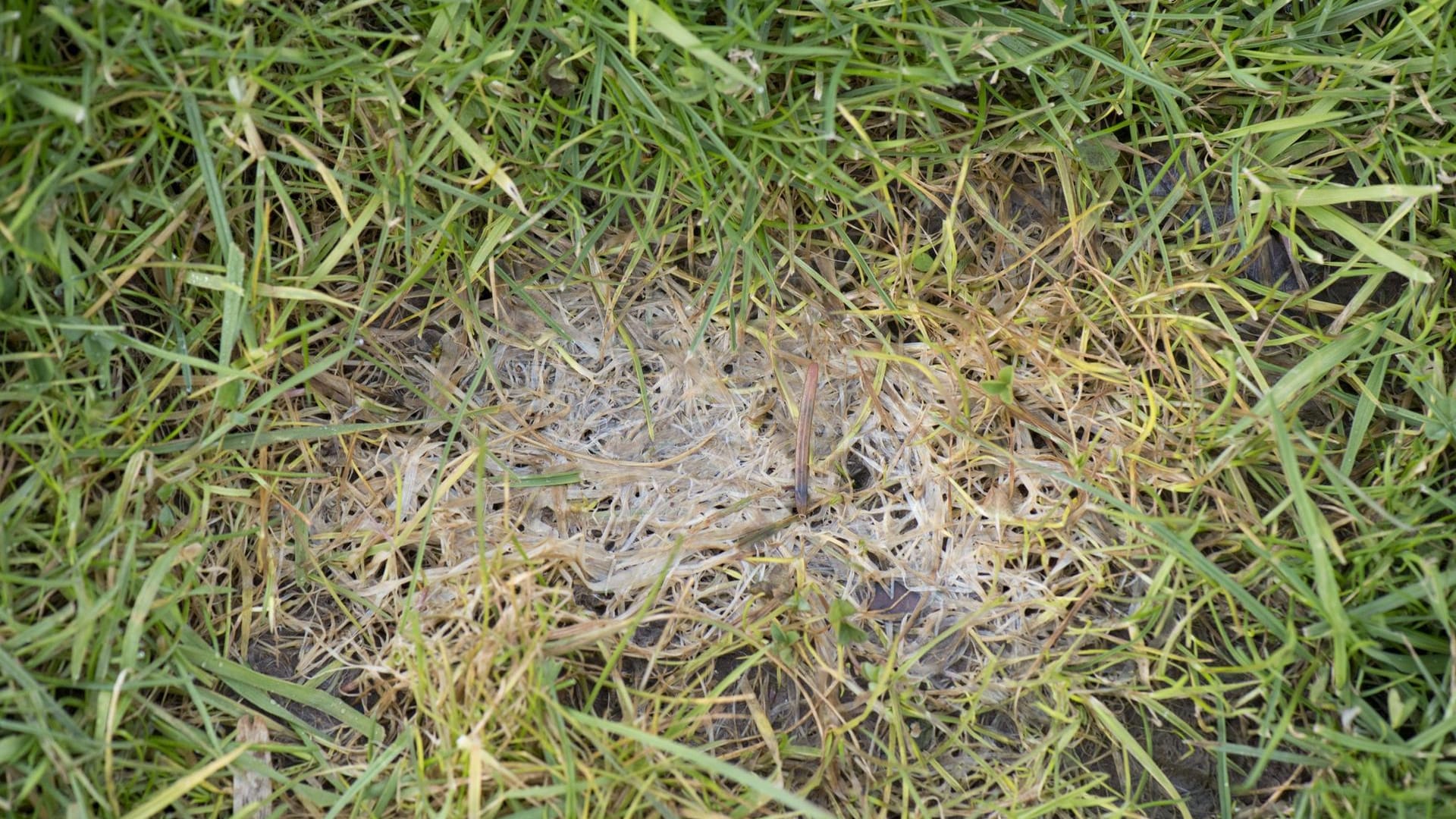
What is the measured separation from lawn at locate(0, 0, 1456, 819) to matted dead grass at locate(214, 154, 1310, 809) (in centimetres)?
1

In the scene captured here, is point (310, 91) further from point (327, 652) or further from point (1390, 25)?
point (1390, 25)

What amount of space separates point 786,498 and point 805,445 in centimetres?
11

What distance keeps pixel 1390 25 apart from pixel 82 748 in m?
2.66

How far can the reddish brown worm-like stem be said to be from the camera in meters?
1.89

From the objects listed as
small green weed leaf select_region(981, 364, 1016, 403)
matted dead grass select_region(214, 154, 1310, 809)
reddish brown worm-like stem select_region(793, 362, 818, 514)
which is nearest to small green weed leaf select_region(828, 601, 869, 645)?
matted dead grass select_region(214, 154, 1310, 809)

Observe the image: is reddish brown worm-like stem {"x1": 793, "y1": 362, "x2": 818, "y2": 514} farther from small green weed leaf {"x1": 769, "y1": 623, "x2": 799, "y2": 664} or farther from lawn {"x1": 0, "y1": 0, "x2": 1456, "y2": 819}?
small green weed leaf {"x1": 769, "y1": 623, "x2": 799, "y2": 664}

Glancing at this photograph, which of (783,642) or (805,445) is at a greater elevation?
(805,445)

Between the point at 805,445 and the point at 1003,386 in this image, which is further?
the point at 805,445

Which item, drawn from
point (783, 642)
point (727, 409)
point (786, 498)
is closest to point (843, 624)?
point (783, 642)

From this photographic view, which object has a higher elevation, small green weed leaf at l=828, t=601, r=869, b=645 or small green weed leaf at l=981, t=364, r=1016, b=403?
small green weed leaf at l=981, t=364, r=1016, b=403

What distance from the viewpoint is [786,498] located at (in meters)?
1.90

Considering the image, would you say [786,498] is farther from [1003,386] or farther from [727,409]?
[1003,386]

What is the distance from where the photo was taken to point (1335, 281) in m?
1.85

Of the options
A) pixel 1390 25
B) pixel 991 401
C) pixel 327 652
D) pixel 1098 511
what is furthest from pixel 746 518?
pixel 1390 25
